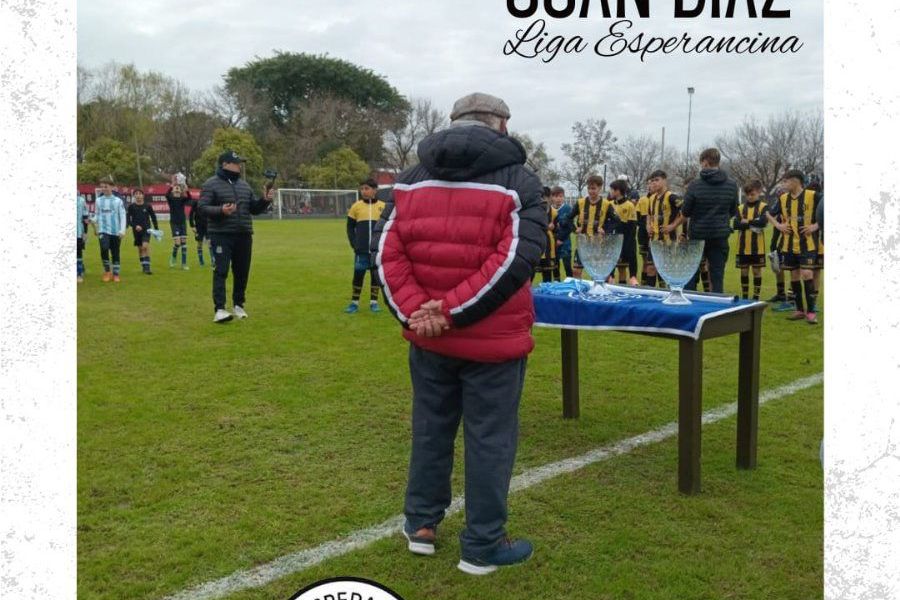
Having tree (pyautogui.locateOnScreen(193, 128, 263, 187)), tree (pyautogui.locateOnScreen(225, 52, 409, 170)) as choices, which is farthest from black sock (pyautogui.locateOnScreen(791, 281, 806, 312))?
tree (pyautogui.locateOnScreen(225, 52, 409, 170))

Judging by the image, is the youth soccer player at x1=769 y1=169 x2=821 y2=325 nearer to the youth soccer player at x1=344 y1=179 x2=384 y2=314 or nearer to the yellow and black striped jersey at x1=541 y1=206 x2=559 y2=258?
the yellow and black striped jersey at x1=541 y1=206 x2=559 y2=258

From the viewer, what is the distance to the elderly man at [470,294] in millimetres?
3180

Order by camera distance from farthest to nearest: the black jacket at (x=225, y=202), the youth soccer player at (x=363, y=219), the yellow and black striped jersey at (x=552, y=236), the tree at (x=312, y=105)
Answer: the tree at (x=312, y=105)
the yellow and black striped jersey at (x=552, y=236)
the youth soccer player at (x=363, y=219)
the black jacket at (x=225, y=202)

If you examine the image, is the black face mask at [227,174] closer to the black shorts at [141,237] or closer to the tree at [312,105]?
the black shorts at [141,237]

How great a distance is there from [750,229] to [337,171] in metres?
49.5

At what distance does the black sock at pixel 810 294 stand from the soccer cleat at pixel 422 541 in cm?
774

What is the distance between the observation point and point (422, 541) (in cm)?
350

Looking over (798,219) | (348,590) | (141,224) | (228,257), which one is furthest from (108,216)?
(348,590)

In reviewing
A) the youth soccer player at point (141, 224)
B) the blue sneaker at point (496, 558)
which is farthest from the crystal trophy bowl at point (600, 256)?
the youth soccer player at point (141, 224)

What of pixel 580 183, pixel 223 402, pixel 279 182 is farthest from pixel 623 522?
pixel 279 182

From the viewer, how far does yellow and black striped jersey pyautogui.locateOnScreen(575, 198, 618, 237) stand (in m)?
12.0

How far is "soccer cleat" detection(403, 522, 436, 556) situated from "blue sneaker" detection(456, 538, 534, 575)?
0.54 feet

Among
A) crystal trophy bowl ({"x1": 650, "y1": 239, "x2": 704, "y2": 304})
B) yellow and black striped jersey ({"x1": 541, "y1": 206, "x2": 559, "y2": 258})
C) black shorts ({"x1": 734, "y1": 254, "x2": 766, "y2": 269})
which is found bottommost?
crystal trophy bowl ({"x1": 650, "y1": 239, "x2": 704, "y2": 304})

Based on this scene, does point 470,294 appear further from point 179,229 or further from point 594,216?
point 179,229
